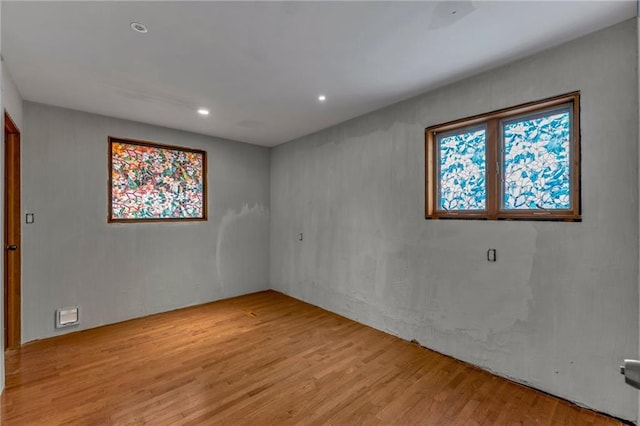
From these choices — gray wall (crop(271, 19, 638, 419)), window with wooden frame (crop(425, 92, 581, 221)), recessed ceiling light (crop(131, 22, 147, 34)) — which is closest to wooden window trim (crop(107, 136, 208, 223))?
gray wall (crop(271, 19, 638, 419))

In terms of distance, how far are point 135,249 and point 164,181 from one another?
97 centimetres

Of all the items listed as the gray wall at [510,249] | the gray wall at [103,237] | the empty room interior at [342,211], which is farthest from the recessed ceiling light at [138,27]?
the gray wall at [510,249]

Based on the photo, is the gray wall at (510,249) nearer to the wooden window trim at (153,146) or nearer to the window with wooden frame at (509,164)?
the window with wooden frame at (509,164)

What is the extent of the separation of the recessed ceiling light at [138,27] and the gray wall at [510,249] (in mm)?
2337

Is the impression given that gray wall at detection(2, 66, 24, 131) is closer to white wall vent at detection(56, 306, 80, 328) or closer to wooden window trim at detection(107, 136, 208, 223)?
wooden window trim at detection(107, 136, 208, 223)

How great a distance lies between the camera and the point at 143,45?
6.63 feet

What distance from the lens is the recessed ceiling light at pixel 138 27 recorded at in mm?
1801

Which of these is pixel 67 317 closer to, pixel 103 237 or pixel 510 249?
pixel 103 237

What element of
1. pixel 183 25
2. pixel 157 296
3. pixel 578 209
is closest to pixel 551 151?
pixel 578 209

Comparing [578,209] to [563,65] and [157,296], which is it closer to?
[563,65]

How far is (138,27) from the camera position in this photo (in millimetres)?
1828

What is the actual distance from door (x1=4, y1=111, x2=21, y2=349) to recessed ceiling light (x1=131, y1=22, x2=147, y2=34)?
1983mm

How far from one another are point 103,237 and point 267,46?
303cm

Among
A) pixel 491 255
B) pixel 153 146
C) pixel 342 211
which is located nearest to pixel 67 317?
pixel 153 146
